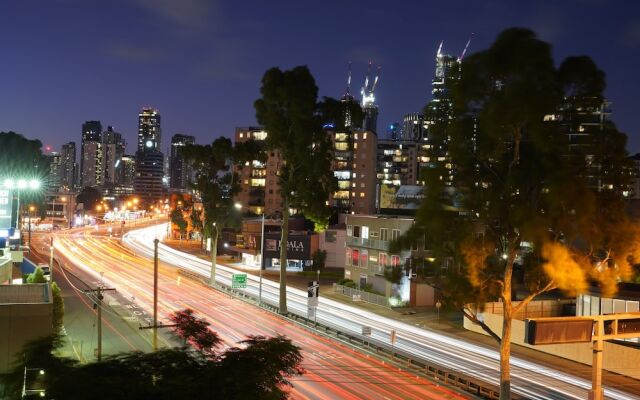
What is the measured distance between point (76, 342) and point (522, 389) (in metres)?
22.8

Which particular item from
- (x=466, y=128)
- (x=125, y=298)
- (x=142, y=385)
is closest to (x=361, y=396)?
(x=466, y=128)

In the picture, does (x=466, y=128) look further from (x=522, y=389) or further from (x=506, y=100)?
(x=522, y=389)

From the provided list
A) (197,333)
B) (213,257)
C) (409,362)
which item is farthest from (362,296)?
(197,333)

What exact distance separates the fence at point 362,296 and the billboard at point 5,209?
88.1ft

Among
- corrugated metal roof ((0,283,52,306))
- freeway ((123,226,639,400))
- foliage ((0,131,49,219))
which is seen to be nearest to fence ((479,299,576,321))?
freeway ((123,226,639,400))

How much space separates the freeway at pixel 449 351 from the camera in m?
26.7

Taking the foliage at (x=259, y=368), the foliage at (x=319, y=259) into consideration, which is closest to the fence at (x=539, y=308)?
the foliage at (x=259, y=368)

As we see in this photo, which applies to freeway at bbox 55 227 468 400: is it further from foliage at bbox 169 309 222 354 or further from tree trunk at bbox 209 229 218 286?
foliage at bbox 169 309 222 354

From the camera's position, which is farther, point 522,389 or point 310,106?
point 310,106

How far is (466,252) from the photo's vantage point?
69.9 ft

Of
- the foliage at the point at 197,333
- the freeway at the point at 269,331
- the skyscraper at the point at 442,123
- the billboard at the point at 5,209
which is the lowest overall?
the freeway at the point at 269,331

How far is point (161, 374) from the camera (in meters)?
9.00

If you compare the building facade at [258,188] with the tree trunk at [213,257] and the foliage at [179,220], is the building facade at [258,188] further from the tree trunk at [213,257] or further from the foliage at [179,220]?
the tree trunk at [213,257]

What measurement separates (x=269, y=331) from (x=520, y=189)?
840 inches
